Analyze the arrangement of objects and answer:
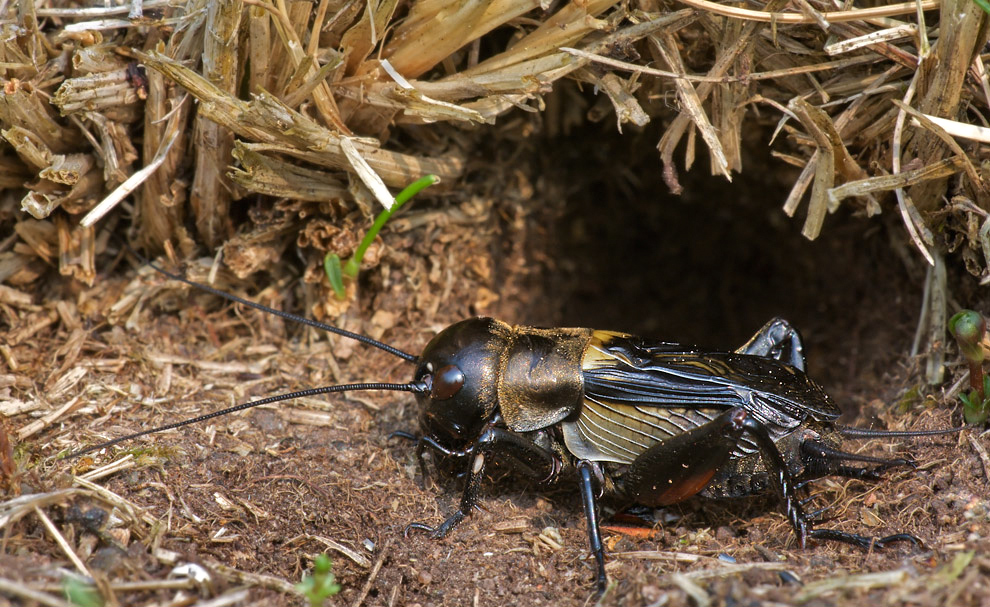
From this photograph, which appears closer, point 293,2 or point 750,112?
point 293,2

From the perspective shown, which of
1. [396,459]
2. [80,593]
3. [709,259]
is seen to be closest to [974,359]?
[396,459]

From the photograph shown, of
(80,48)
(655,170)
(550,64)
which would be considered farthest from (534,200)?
(80,48)

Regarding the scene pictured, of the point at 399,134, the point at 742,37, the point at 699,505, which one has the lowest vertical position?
the point at 699,505

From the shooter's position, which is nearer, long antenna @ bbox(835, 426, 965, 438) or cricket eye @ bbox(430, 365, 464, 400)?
long antenna @ bbox(835, 426, 965, 438)

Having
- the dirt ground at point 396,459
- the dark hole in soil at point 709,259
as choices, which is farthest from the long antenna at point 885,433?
the dark hole in soil at point 709,259

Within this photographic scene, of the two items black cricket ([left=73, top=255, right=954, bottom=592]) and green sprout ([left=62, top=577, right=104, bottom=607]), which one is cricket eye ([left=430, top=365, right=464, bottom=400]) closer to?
black cricket ([left=73, top=255, right=954, bottom=592])

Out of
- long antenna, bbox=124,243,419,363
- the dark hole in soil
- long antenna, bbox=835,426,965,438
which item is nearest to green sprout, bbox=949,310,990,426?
long antenna, bbox=835,426,965,438

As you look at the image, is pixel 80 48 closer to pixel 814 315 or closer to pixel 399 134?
pixel 399 134
